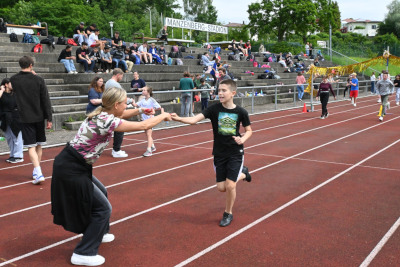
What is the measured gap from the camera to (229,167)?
5.35 metres

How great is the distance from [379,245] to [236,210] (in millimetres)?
1968

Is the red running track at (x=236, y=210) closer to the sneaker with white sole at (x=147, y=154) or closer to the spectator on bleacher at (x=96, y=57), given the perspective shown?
the sneaker with white sole at (x=147, y=154)

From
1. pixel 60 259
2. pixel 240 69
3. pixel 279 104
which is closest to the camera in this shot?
pixel 60 259

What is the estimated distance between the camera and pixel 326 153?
33.3 feet

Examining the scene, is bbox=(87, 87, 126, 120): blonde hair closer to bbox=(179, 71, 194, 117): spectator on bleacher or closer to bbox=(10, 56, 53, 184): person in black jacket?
bbox=(10, 56, 53, 184): person in black jacket

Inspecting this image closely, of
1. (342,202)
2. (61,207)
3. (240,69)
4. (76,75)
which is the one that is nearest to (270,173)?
(342,202)

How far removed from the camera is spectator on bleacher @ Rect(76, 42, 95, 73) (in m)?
17.9

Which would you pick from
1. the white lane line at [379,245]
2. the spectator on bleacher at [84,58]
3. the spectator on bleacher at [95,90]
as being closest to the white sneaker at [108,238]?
the white lane line at [379,245]

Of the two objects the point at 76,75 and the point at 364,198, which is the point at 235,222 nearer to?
the point at 364,198

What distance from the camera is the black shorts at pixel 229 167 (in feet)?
17.5

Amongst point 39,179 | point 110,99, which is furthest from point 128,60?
point 110,99

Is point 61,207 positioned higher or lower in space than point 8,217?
higher

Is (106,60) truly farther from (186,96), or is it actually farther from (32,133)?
(32,133)

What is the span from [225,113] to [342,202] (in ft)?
7.79
